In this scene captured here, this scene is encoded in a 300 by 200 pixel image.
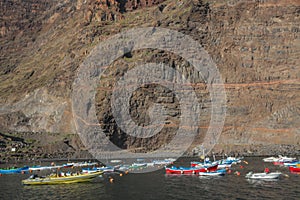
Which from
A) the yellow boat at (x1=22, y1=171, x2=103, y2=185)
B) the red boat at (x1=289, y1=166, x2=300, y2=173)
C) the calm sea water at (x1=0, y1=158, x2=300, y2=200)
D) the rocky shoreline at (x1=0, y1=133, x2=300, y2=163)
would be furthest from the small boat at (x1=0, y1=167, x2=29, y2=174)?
the red boat at (x1=289, y1=166, x2=300, y2=173)

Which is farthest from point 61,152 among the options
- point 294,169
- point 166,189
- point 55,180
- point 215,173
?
point 166,189

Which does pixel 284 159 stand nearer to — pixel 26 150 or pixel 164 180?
pixel 164 180

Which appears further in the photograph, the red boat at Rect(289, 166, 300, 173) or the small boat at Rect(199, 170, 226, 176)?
the red boat at Rect(289, 166, 300, 173)

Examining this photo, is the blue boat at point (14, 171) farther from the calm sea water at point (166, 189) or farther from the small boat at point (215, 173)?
the small boat at point (215, 173)

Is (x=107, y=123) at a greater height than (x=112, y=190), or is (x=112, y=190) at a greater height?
(x=107, y=123)

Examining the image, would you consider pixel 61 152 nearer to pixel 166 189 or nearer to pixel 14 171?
pixel 14 171

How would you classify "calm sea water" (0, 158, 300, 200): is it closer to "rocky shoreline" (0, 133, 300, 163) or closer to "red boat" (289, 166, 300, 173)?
"red boat" (289, 166, 300, 173)

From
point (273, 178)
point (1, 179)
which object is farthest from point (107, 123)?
point (273, 178)

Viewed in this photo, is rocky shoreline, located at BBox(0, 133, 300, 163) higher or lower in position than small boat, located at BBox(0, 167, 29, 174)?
higher

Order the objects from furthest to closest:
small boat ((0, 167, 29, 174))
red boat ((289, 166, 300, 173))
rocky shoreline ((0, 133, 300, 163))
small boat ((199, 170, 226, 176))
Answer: rocky shoreline ((0, 133, 300, 163)), small boat ((0, 167, 29, 174)), red boat ((289, 166, 300, 173)), small boat ((199, 170, 226, 176))
